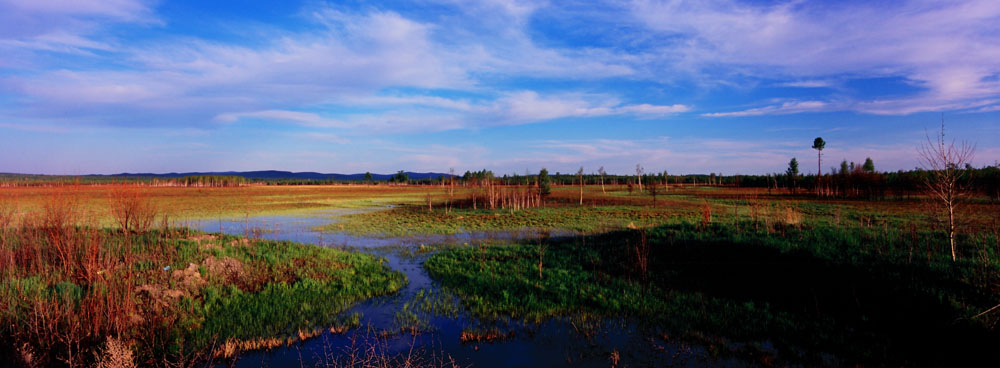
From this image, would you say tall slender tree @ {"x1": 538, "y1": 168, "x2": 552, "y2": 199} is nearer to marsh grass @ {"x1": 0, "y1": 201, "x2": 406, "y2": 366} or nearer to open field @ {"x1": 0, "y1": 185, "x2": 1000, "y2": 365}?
open field @ {"x1": 0, "y1": 185, "x2": 1000, "y2": 365}

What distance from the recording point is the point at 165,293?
30.6ft

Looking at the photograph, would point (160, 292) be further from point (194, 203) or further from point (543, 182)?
point (543, 182)

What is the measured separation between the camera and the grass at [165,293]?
7.07 m

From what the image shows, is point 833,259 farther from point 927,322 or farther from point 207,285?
point 207,285

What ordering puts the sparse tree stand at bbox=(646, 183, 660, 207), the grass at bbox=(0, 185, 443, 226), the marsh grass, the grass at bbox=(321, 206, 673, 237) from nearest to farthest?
the marsh grass → the grass at bbox=(0, 185, 443, 226) → the grass at bbox=(321, 206, 673, 237) → the sparse tree stand at bbox=(646, 183, 660, 207)

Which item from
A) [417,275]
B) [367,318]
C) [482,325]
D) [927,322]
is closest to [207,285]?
[367,318]

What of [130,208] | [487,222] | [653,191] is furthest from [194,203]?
[653,191]

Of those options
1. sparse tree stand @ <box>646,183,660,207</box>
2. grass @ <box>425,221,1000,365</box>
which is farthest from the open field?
sparse tree stand @ <box>646,183,660,207</box>

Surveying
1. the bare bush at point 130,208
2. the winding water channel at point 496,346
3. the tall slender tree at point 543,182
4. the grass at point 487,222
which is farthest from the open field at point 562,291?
the tall slender tree at point 543,182

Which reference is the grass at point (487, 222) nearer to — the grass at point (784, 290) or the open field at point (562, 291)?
the open field at point (562, 291)

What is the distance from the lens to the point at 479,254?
16.8 metres

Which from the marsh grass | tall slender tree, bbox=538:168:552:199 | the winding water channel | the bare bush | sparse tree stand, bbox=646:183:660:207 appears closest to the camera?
the marsh grass

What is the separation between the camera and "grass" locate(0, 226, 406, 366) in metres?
7.07

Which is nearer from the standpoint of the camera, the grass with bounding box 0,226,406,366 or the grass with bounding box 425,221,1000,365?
the grass with bounding box 0,226,406,366
